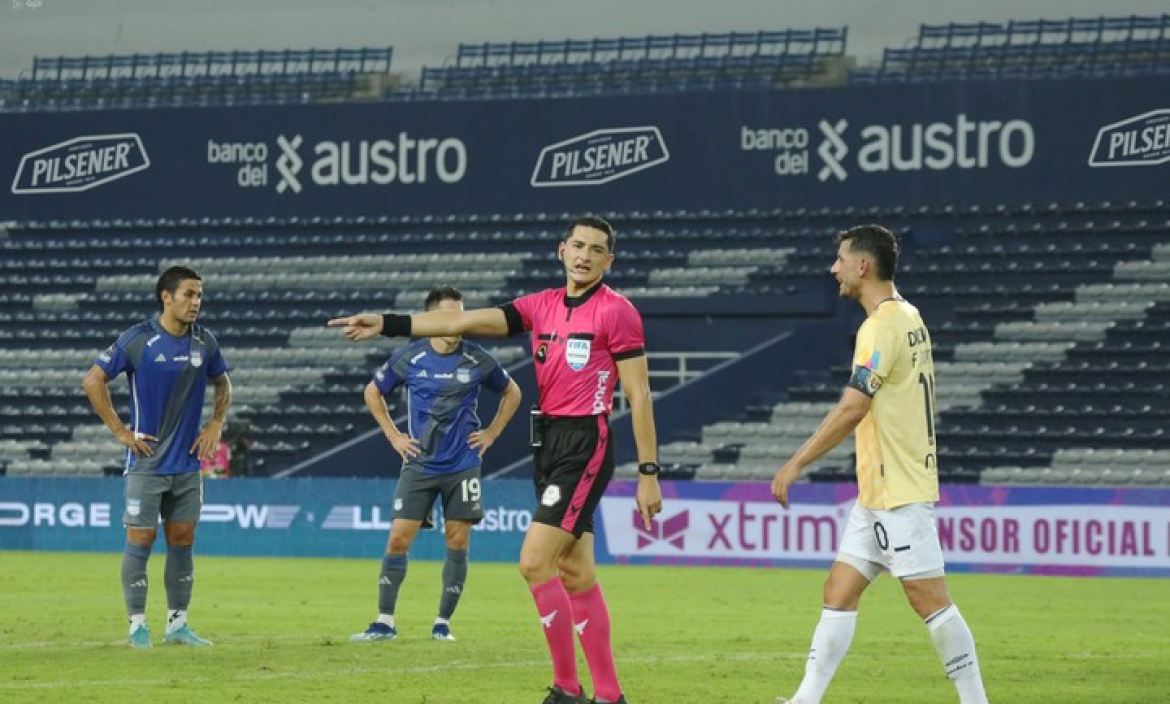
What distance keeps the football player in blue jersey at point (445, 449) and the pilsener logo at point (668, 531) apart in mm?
10636

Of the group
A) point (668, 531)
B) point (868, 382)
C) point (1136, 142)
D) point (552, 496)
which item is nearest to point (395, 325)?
point (552, 496)

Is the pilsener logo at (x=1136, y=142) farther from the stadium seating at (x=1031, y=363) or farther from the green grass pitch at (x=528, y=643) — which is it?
the green grass pitch at (x=528, y=643)

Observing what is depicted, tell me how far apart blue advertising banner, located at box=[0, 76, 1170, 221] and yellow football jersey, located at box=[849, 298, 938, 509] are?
971 inches

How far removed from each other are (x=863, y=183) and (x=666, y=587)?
14.4 meters

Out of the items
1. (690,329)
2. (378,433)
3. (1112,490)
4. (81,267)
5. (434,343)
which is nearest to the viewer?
(434,343)

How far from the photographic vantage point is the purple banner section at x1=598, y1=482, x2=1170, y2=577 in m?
22.7

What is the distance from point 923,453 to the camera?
28.9 ft

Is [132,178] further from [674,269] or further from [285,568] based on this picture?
[285,568]

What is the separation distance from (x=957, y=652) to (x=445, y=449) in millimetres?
5853

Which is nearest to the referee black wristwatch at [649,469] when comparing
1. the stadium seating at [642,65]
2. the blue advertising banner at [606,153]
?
the blue advertising banner at [606,153]

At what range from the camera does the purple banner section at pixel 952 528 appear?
22672 mm

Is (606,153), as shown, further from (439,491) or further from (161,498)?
(161,498)

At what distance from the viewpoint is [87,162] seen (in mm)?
37875

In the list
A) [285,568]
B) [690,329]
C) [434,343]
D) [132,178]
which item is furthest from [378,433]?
[434,343]
